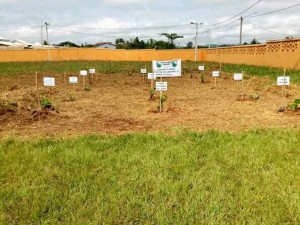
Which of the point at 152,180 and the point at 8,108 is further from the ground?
the point at 8,108

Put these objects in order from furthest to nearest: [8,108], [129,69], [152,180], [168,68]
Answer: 1. [129,69]
2. [168,68]
3. [8,108]
4. [152,180]

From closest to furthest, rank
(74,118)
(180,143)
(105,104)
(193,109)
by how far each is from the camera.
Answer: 1. (180,143)
2. (74,118)
3. (193,109)
4. (105,104)

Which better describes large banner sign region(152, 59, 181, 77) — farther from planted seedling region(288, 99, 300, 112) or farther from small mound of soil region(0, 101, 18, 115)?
small mound of soil region(0, 101, 18, 115)

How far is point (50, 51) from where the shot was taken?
1738 inches

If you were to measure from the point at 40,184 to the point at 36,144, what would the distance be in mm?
1500

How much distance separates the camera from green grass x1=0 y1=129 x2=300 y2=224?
10.0 ft

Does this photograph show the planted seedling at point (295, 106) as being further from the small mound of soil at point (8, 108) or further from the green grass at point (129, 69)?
the green grass at point (129, 69)

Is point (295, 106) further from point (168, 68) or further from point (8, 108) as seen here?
point (8, 108)

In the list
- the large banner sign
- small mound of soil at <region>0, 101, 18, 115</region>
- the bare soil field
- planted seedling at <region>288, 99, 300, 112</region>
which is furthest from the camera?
the large banner sign

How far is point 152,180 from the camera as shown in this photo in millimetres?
3738

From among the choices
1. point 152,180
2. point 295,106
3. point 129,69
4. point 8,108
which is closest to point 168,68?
point 295,106

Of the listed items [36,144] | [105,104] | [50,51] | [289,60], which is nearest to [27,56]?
[50,51]

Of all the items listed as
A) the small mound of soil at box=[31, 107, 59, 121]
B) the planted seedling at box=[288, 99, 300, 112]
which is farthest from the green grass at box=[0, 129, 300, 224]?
the planted seedling at box=[288, 99, 300, 112]

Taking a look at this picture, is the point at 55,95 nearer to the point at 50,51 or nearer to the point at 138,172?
the point at 138,172
